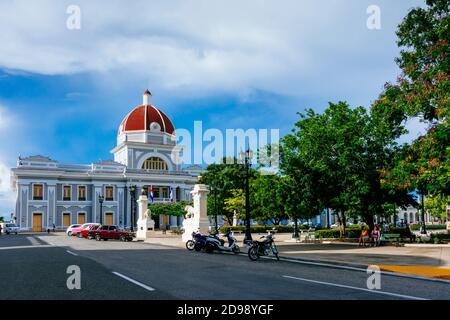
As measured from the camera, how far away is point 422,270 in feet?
50.2

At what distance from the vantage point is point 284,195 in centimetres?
3238

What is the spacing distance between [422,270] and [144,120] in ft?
224

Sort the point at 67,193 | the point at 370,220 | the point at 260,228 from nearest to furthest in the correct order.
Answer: the point at 370,220 → the point at 260,228 → the point at 67,193

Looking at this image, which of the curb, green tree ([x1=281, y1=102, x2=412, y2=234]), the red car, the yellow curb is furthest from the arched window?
the yellow curb

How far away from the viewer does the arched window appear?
3147 inches

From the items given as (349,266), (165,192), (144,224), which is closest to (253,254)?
(349,266)

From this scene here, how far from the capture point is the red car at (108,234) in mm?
39656

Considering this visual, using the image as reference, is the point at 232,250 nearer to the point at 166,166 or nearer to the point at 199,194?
the point at 199,194

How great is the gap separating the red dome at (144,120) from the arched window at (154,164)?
5218 millimetres

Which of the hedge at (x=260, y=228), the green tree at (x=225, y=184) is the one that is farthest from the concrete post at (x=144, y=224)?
the green tree at (x=225, y=184)

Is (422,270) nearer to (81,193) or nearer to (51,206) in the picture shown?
(51,206)

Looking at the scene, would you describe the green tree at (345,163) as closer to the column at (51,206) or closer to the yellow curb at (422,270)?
the yellow curb at (422,270)
